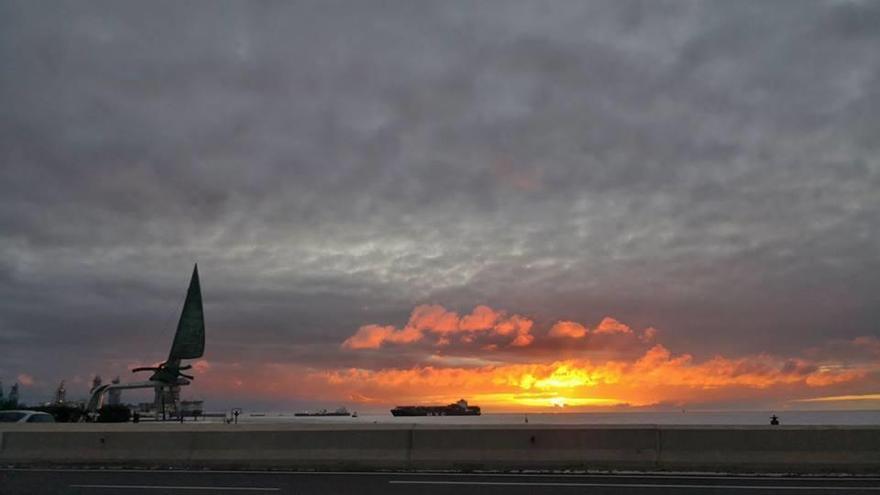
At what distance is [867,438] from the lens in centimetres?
1630

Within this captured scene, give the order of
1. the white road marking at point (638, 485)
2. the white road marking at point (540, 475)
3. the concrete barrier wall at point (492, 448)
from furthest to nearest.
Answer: the concrete barrier wall at point (492, 448), the white road marking at point (540, 475), the white road marking at point (638, 485)

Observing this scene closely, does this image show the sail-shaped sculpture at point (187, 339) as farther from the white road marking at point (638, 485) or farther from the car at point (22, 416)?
the white road marking at point (638, 485)

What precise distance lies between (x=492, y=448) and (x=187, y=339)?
7344 centimetres

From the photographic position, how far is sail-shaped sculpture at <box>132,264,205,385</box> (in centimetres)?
8138

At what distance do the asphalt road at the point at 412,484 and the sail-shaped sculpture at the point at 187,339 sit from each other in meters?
67.3

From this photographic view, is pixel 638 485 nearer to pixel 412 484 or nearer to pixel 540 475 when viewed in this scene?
pixel 540 475

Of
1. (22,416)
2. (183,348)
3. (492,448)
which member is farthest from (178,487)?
(183,348)

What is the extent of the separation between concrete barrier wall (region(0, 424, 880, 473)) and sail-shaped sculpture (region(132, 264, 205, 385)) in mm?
64892

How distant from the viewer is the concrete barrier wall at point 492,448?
1641 cm

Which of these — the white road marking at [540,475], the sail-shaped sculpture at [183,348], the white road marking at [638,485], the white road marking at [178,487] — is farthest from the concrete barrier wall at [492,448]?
the sail-shaped sculpture at [183,348]

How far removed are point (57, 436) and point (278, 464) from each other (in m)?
6.19

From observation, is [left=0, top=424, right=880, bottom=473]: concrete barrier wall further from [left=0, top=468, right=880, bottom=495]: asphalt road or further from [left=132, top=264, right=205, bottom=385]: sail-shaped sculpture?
[left=132, top=264, right=205, bottom=385]: sail-shaped sculpture

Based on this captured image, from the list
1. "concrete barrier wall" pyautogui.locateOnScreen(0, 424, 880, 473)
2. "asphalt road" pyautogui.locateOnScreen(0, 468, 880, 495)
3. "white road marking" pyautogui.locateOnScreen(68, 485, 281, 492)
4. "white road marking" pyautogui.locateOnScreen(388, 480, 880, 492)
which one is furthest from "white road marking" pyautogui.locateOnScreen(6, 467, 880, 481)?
"white road marking" pyautogui.locateOnScreen(68, 485, 281, 492)

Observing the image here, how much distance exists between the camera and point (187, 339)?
84.9 m
